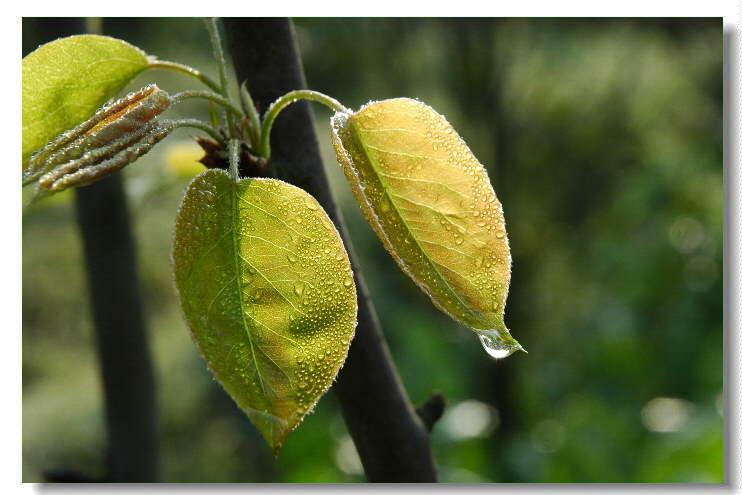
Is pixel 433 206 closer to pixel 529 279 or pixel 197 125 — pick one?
pixel 197 125

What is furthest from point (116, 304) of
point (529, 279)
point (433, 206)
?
point (529, 279)

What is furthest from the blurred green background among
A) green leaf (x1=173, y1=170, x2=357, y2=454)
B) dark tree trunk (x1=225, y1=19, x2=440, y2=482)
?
green leaf (x1=173, y1=170, x2=357, y2=454)

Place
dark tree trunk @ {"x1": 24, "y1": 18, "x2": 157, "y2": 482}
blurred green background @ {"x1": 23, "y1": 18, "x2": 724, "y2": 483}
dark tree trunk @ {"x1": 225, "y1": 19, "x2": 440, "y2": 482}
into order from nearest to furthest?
dark tree trunk @ {"x1": 225, "y1": 19, "x2": 440, "y2": 482}, dark tree trunk @ {"x1": 24, "y1": 18, "x2": 157, "y2": 482}, blurred green background @ {"x1": 23, "y1": 18, "x2": 724, "y2": 483}

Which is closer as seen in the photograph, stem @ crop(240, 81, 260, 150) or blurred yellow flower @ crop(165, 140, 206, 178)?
stem @ crop(240, 81, 260, 150)

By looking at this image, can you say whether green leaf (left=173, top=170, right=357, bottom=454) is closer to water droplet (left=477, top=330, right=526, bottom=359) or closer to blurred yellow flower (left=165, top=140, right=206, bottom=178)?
water droplet (left=477, top=330, right=526, bottom=359)
